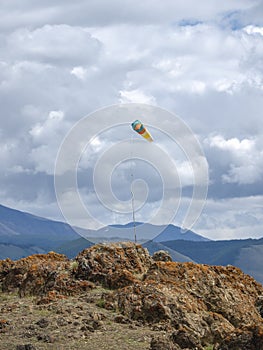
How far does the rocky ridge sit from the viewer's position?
27922 millimetres

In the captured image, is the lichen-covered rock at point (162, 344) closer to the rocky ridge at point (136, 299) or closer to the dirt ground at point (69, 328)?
the rocky ridge at point (136, 299)

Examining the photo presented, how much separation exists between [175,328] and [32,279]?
10690 millimetres

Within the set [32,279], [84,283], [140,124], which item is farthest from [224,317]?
[140,124]

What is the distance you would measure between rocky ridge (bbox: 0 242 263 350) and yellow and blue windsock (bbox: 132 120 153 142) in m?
7.70

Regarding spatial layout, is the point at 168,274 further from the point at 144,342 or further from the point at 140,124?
the point at 140,124

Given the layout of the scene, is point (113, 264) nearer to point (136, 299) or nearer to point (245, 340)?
point (136, 299)

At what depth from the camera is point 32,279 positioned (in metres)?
36.9

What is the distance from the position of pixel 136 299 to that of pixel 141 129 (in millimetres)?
14234

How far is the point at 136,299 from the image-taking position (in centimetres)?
3162

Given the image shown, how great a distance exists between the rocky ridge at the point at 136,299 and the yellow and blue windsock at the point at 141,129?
770 centimetres

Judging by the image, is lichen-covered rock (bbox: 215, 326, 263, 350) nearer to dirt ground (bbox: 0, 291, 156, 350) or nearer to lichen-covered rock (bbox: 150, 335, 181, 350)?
lichen-covered rock (bbox: 150, 335, 181, 350)

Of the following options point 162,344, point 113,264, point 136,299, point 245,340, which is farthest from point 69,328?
point 245,340

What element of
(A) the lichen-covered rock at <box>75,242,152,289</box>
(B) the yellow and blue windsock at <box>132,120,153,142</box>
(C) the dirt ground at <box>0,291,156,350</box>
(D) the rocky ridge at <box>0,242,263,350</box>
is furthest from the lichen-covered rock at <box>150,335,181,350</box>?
(B) the yellow and blue windsock at <box>132,120,153,142</box>

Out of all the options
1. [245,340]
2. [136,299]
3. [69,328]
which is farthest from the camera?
[136,299]
